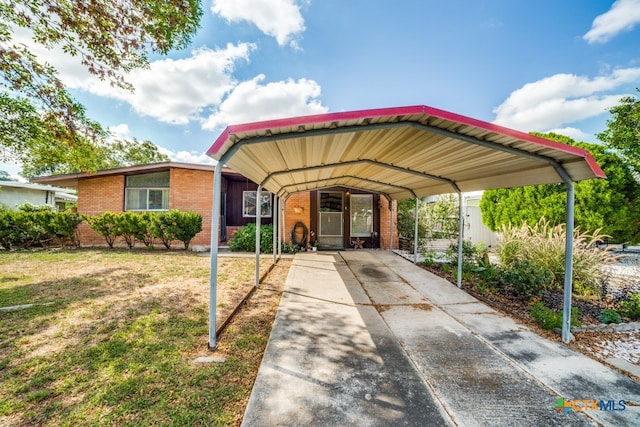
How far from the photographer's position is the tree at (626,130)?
9406 millimetres

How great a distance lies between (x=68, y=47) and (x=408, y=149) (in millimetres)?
7118

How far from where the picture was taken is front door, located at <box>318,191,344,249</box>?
10844 mm

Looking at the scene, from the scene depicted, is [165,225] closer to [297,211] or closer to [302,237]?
[297,211]

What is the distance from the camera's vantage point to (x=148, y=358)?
276cm

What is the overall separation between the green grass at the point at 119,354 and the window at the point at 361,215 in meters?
6.34

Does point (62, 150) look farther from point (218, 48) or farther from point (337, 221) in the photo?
point (337, 221)

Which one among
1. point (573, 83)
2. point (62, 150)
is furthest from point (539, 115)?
point (62, 150)

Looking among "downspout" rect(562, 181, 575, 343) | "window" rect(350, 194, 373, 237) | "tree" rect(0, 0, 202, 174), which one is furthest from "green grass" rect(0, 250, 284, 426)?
"window" rect(350, 194, 373, 237)

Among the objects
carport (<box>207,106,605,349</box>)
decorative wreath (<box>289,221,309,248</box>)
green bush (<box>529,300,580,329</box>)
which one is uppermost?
carport (<box>207,106,605,349</box>)

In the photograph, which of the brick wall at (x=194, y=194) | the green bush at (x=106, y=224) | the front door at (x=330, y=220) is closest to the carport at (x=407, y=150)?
the front door at (x=330, y=220)

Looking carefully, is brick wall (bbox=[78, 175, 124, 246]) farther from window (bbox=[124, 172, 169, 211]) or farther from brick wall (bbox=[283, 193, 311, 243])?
brick wall (bbox=[283, 193, 311, 243])

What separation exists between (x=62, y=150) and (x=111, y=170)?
4.14m

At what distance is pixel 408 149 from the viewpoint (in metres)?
4.17

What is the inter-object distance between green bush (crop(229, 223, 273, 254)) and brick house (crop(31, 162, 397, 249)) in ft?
3.42
